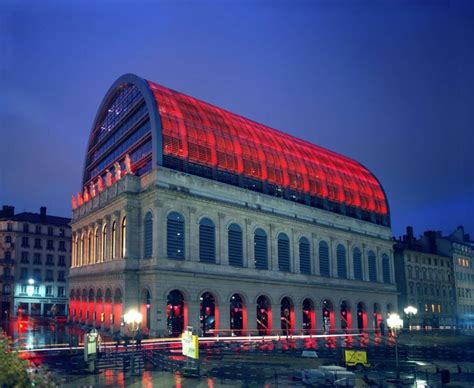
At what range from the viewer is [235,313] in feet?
215

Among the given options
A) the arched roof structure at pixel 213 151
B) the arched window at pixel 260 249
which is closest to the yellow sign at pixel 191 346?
the arched roof structure at pixel 213 151

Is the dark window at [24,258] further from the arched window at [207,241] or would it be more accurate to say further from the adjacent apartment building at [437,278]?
the adjacent apartment building at [437,278]

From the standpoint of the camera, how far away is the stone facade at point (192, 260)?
188 ft

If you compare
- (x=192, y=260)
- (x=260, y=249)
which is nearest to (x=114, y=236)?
(x=192, y=260)

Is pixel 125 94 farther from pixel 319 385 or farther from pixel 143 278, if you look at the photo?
pixel 319 385

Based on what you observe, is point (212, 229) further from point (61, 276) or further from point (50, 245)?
point (50, 245)

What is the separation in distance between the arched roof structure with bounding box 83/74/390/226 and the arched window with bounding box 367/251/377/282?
6.92 meters

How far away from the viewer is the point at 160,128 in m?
59.3

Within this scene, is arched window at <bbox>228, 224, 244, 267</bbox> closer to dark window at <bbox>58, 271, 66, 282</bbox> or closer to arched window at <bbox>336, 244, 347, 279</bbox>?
arched window at <bbox>336, 244, 347, 279</bbox>

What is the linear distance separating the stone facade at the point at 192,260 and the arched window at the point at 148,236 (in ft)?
2.32

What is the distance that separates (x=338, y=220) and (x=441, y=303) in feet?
151

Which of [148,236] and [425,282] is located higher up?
[148,236]

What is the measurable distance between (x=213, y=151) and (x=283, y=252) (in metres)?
18.1

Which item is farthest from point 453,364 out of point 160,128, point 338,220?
point 338,220
